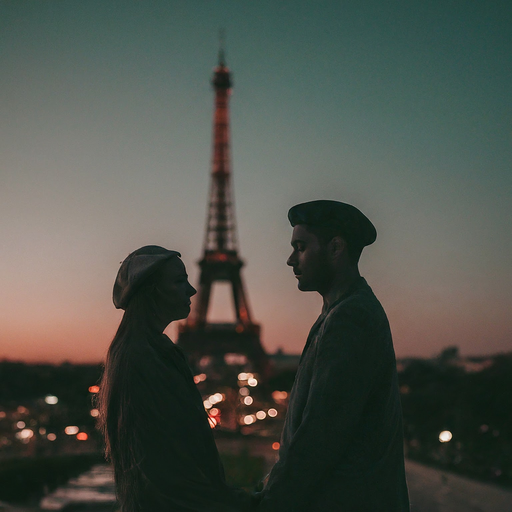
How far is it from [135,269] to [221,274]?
6184 cm

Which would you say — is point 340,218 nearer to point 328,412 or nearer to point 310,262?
point 310,262

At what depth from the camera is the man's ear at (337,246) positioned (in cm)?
341

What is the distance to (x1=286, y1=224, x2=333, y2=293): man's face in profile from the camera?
135 inches

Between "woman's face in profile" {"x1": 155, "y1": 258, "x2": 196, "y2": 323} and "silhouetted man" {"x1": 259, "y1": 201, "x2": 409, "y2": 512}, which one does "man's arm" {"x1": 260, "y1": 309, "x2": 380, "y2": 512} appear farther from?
"woman's face in profile" {"x1": 155, "y1": 258, "x2": 196, "y2": 323}

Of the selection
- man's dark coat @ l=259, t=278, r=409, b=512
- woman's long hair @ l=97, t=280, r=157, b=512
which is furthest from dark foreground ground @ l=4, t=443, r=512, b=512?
man's dark coat @ l=259, t=278, r=409, b=512

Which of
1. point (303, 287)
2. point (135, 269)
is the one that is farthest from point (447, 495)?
point (135, 269)

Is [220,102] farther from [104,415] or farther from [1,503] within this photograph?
[104,415]

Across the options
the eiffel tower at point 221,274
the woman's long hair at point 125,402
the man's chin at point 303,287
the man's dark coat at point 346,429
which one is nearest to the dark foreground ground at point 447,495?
the woman's long hair at point 125,402

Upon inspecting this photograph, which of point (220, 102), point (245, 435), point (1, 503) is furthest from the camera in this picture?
point (220, 102)

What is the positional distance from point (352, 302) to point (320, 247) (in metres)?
0.33

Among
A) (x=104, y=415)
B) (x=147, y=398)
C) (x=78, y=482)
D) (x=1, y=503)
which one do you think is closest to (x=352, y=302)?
(x=147, y=398)

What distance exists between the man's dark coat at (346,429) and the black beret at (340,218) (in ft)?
1.03

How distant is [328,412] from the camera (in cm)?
306

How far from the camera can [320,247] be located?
3426 mm
